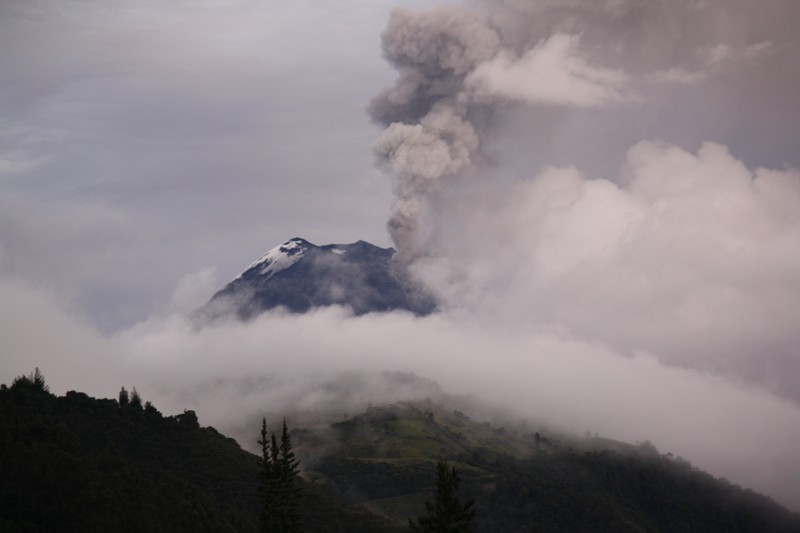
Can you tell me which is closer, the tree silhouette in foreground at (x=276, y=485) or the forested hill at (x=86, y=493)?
the tree silhouette in foreground at (x=276, y=485)

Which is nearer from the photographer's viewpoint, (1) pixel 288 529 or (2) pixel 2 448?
(1) pixel 288 529

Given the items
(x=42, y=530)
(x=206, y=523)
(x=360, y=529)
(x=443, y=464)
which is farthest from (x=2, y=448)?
(x=443, y=464)

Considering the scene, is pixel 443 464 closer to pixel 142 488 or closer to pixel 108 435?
pixel 142 488

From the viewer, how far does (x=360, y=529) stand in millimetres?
193625

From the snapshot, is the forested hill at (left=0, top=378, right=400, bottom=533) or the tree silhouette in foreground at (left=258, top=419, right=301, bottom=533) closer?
the tree silhouette in foreground at (left=258, top=419, right=301, bottom=533)

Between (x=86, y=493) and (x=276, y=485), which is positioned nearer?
(x=276, y=485)

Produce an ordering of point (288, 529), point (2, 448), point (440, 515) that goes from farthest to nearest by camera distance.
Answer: point (2, 448) < point (288, 529) < point (440, 515)

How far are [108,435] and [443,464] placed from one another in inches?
4989

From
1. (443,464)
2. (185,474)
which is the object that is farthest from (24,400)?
(443,464)

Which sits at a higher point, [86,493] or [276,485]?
[86,493]

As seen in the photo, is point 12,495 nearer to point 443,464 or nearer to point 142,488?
point 142,488

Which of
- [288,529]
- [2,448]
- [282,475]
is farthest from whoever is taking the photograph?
[2,448]

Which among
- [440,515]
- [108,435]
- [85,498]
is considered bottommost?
[440,515]

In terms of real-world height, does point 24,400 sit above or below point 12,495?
above
